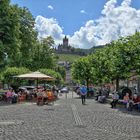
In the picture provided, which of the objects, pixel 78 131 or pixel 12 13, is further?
pixel 12 13

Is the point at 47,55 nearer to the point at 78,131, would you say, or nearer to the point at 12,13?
the point at 12,13

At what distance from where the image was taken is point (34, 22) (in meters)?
69.7

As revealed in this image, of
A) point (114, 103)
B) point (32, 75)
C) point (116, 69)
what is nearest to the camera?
point (114, 103)

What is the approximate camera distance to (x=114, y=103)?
1505 inches

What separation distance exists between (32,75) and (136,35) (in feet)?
38.5

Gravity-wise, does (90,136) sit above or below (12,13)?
below

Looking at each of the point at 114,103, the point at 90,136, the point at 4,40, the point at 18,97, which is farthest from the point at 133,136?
the point at 4,40

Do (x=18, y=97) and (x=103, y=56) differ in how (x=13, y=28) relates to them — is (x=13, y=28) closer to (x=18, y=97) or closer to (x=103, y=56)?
(x=18, y=97)

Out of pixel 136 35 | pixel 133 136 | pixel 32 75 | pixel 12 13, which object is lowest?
pixel 133 136

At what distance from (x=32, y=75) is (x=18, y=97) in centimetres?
363

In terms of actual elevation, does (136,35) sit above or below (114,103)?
above

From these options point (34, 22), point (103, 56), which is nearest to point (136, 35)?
point (103, 56)

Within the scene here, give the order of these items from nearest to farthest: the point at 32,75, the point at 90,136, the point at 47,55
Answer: the point at 90,136, the point at 32,75, the point at 47,55

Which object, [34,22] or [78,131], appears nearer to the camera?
[78,131]
